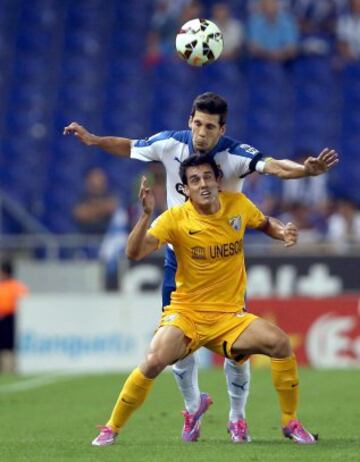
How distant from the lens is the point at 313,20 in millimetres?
23703

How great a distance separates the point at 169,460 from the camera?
27.6 ft

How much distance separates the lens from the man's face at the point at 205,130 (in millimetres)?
9523

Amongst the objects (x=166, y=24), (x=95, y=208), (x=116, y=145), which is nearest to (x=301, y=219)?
(x=95, y=208)

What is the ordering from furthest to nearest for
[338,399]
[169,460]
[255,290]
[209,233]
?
[255,290] → [338,399] → [209,233] → [169,460]

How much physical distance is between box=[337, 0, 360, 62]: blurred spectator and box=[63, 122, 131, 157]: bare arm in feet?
45.3

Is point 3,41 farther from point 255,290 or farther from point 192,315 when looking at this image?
point 192,315

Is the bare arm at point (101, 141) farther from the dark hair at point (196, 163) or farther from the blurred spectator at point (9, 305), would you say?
the blurred spectator at point (9, 305)

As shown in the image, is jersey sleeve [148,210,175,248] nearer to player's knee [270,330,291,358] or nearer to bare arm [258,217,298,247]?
bare arm [258,217,298,247]

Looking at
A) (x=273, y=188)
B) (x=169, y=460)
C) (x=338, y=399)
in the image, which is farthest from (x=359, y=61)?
(x=169, y=460)

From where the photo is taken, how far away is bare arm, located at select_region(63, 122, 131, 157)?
9.91 metres

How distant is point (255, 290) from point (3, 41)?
8.20 m

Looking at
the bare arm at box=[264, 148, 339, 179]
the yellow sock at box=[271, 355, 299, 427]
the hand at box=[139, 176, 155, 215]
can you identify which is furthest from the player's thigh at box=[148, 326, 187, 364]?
the bare arm at box=[264, 148, 339, 179]

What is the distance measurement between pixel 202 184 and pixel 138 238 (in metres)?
0.66

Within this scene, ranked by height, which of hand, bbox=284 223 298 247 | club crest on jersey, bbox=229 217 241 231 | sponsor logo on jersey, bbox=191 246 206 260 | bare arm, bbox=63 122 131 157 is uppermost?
bare arm, bbox=63 122 131 157
